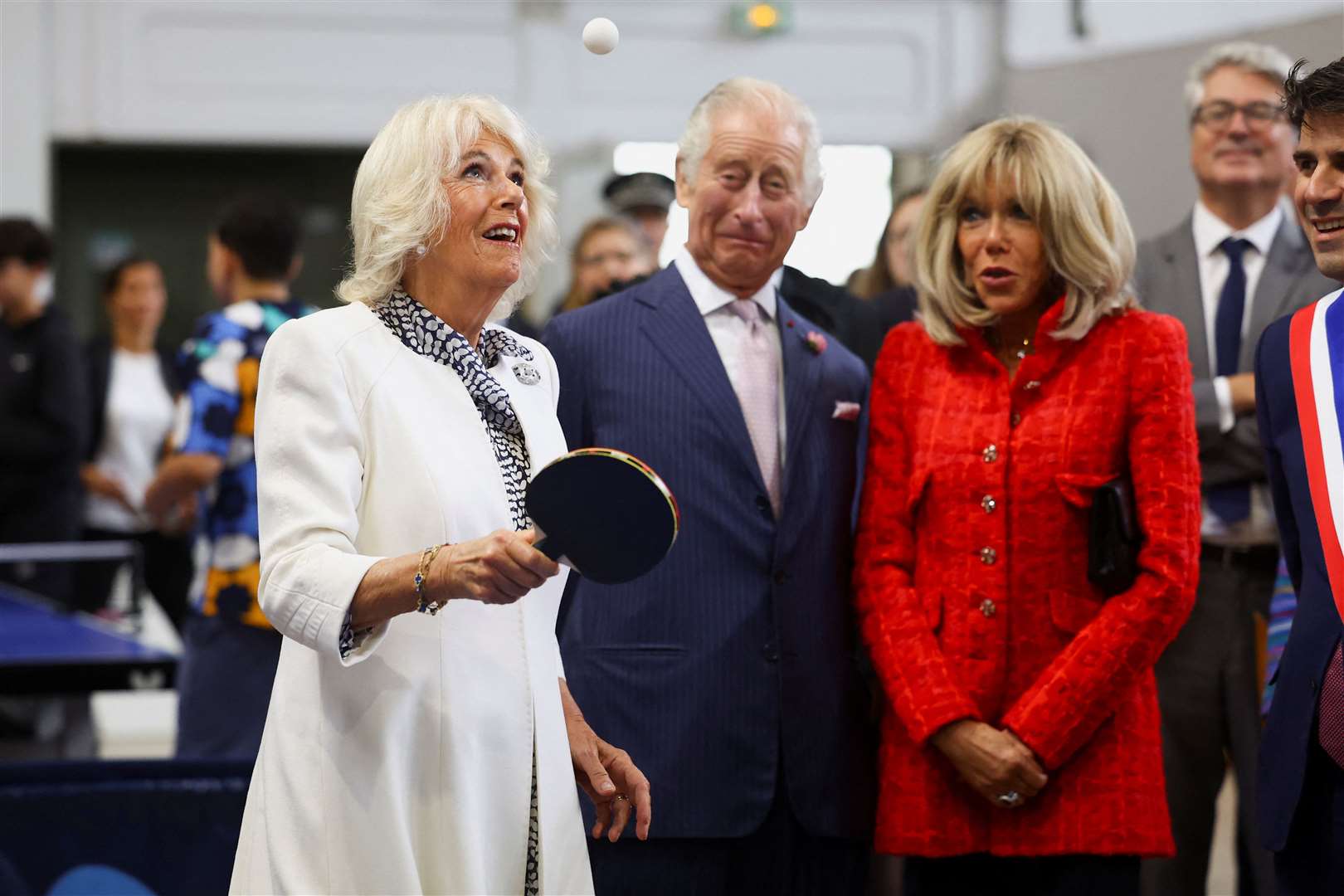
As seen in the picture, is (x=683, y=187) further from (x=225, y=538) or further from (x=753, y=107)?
(x=225, y=538)

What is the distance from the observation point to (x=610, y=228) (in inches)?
175

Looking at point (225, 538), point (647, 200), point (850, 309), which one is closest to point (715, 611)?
point (850, 309)

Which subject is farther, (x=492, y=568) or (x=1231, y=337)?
(x=1231, y=337)

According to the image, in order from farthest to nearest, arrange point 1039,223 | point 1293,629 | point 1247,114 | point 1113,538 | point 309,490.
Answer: point 1247,114 < point 1039,223 < point 1113,538 < point 1293,629 < point 309,490

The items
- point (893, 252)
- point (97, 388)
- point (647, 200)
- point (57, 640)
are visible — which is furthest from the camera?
point (97, 388)

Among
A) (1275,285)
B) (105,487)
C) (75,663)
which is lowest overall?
(75,663)

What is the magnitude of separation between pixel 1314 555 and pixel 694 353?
896mm

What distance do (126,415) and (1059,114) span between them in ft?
13.0

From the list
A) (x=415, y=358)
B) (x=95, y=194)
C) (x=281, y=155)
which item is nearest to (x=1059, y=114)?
(x=281, y=155)

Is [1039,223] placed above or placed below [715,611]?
above

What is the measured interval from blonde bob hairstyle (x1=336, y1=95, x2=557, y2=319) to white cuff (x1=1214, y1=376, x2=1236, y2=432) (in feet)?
5.30

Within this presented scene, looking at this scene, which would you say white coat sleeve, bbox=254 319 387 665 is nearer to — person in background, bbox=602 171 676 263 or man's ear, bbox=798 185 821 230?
man's ear, bbox=798 185 821 230

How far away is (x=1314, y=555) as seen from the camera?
216 cm

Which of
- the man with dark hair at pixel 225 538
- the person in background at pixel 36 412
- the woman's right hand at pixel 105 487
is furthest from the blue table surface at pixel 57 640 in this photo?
the woman's right hand at pixel 105 487
